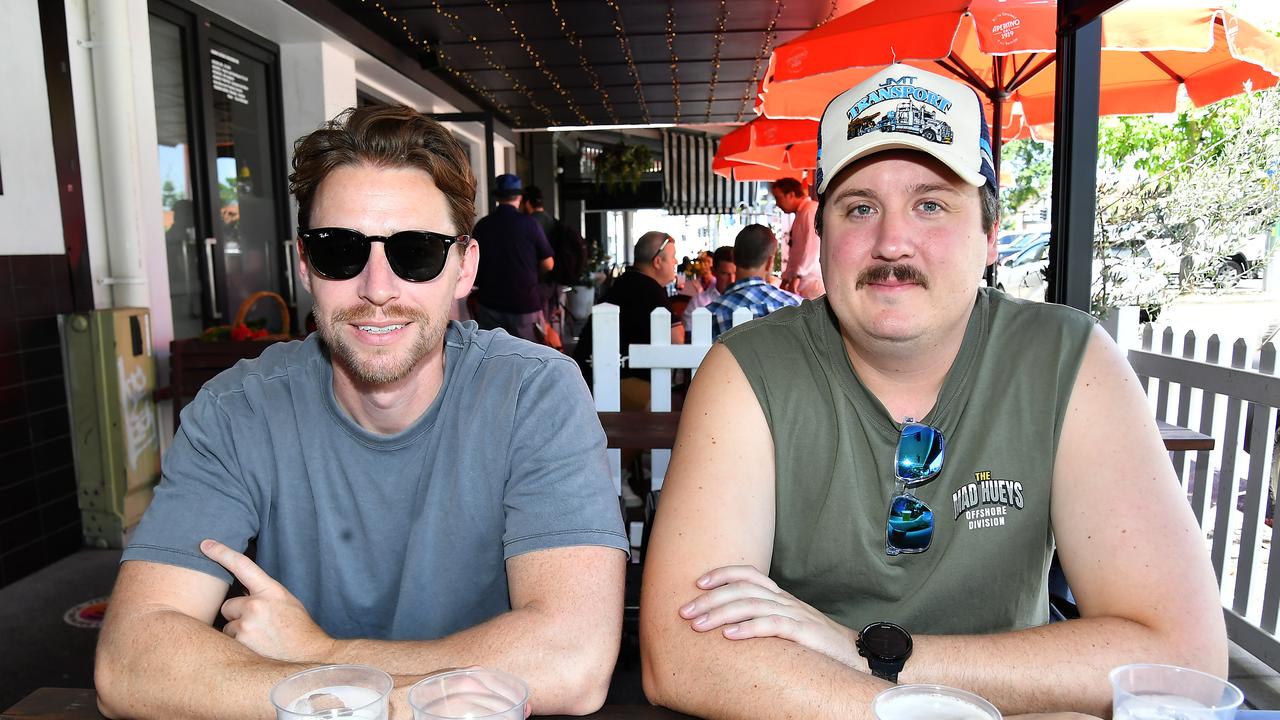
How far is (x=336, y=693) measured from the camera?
0.95 meters

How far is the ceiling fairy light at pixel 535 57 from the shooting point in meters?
6.99

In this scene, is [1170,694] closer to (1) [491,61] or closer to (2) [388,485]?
(2) [388,485]

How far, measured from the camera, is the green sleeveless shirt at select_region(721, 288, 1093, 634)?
5.07 ft

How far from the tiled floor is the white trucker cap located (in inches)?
65.2

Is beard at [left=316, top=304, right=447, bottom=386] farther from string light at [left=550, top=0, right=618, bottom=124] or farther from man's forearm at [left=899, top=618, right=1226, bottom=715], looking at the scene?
string light at [left=550, top=0, right=618, bottom=124]

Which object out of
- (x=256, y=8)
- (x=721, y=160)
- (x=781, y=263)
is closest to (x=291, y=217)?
(x=256, y=8)

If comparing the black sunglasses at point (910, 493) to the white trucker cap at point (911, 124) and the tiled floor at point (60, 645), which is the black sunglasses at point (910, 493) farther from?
the tiled floor at point (60, 645)

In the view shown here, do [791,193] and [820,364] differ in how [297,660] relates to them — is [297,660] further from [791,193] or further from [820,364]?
[791,193]

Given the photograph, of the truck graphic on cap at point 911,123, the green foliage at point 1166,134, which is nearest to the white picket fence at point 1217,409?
the truck graphic on cap at point 911,123

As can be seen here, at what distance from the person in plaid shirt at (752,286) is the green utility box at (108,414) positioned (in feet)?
9.85

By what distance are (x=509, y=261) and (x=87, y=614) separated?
4233 mm

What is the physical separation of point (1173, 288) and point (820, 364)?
259 inches

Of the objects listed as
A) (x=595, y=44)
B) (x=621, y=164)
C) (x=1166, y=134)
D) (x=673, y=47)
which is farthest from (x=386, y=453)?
(x=621, y=164)

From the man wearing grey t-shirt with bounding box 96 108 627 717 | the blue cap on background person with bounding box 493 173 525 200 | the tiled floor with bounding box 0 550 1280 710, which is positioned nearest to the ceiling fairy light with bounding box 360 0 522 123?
the blue cap on background person with bounding box 493 173 525 200
